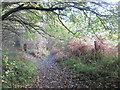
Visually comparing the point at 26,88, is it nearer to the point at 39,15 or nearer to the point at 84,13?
the point at 39,15

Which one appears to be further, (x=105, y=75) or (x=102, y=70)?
(x=102, y=70)

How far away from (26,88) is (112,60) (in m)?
4.14

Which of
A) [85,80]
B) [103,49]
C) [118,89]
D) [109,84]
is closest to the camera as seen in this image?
[118,89]

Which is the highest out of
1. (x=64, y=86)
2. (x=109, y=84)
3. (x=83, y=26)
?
(x=83, y=26)

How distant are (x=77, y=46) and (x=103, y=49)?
2322mm

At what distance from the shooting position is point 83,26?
12.0 ft

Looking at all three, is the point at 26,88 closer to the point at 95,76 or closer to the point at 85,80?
the point at 85,80

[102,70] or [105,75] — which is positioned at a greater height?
[102,70]

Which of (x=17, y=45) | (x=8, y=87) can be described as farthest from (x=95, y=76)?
(x=17, y=45)

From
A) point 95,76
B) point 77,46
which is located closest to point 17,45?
point 77,46

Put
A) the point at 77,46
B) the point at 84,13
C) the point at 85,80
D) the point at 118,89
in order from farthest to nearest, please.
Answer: the point at 77,46 < the point at 85,80 < the point at 118,89 < the point at 84,13

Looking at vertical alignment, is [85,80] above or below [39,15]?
below

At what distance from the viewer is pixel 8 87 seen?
3691 mm

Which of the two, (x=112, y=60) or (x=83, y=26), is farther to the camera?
(x=112, y=60)
